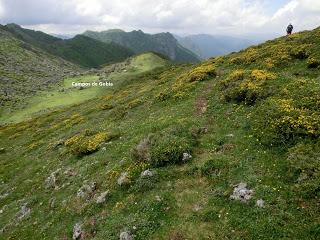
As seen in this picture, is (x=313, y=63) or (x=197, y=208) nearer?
(x=197, y=208)

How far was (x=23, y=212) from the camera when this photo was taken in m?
33.0

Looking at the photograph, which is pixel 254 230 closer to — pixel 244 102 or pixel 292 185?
pixel 292 185

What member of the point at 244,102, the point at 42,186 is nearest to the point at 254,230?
the point at 244,102

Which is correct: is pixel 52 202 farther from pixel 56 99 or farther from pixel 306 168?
pixel 56 99

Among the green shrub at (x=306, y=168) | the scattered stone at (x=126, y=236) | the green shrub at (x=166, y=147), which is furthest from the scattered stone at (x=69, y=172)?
the green shrub at (x=306, y=168)

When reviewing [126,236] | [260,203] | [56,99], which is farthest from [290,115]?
[56,99]

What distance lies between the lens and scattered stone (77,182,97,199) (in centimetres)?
2999

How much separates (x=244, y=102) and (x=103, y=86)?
304ft

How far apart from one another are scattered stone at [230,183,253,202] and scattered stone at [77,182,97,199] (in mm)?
11704

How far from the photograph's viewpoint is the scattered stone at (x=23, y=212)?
32406 mm

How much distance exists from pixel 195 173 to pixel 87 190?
9.06 m

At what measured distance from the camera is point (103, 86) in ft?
412

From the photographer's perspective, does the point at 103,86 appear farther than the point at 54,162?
Yes

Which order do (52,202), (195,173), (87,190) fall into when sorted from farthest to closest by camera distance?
(52,202), (87,190), (195,173)
